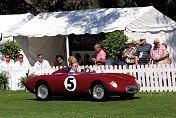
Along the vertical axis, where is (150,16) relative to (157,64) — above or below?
above

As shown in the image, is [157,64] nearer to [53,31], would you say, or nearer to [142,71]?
[142,71]

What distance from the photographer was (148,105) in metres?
11.4

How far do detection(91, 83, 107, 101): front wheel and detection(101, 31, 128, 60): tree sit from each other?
5567 mm

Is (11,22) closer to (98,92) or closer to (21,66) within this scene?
(21,66)

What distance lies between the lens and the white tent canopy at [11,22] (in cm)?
2322

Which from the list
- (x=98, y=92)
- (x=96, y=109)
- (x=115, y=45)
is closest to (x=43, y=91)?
(x=98, y=92)

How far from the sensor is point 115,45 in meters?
18.3

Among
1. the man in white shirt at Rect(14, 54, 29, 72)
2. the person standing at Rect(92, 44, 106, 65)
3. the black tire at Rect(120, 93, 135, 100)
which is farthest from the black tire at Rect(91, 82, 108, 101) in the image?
the man in white shirt at Rect(14, 54, 29, 72)

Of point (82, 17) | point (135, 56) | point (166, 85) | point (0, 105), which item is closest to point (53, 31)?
point (82, 17)

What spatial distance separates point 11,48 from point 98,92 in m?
10.5

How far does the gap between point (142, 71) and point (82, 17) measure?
725cm

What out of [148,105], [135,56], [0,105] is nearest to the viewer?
[148,105]

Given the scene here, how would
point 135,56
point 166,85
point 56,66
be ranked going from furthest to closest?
point 56,66 < point 135,56 < point 166,85

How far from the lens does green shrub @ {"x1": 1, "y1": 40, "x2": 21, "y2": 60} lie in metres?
22.4
